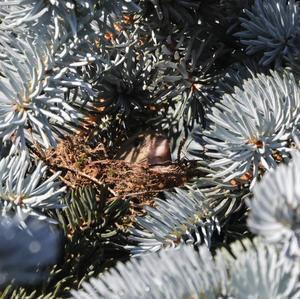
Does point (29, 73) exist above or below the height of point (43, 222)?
above

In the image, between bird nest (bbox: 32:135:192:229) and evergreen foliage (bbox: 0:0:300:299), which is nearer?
evergreen foliage (bbox: 0:0:300:299)

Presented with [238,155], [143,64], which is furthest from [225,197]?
[143,64]

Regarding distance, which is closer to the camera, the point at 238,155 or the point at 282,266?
the point at 282,266

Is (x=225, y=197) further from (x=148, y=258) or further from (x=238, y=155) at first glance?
(x=148, y=258)

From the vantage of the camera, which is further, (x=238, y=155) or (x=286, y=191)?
(x=238, y=155)

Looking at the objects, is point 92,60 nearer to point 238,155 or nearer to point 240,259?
point 238,155

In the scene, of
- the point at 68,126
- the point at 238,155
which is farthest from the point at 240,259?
the point at 68,126

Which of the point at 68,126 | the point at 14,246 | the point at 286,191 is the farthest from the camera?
the point at 68,126

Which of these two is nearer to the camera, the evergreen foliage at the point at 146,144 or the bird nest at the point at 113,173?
the evergreen foliage at the point at 146,144

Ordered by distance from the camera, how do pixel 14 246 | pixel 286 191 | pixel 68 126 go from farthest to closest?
pixel 68 126 < pixel 14 246 < pixel 286 191
